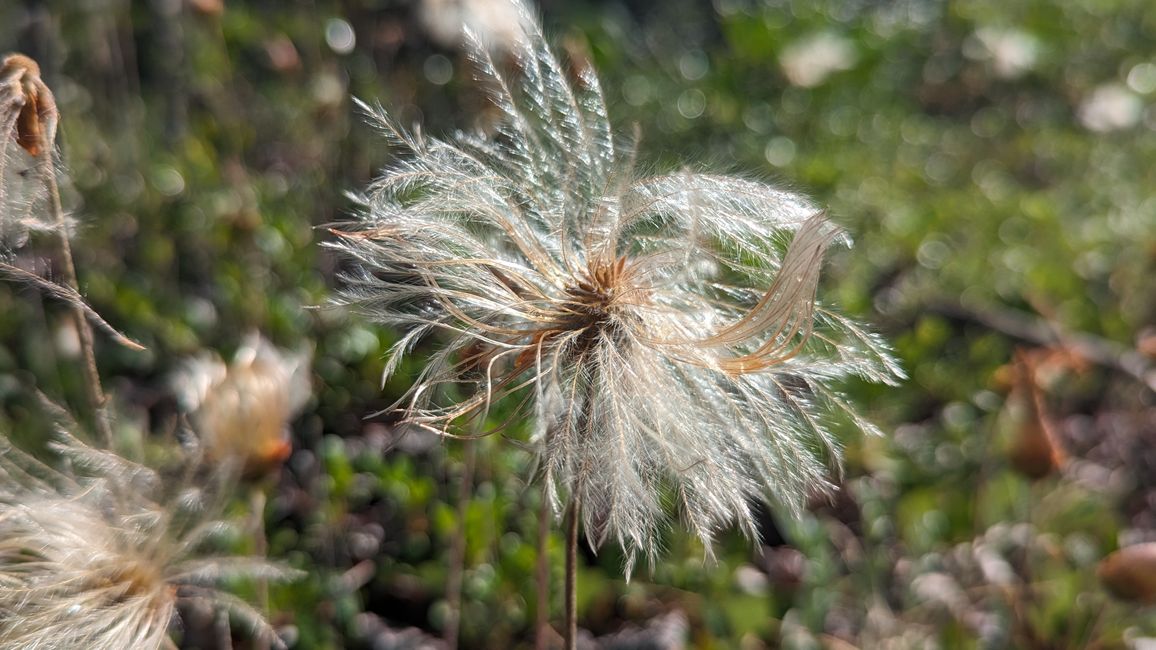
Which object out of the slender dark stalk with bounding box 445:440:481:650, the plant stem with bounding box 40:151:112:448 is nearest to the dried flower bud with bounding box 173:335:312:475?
the plant stem with bounding box 40:151:112:448

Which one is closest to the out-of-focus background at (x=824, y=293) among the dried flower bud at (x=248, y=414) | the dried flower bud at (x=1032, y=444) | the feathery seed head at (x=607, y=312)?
the dried flower bud at (x=1032, y=444)

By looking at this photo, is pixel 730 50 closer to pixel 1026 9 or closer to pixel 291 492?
pixel 1026 9

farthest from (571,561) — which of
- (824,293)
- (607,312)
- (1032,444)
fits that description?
(1032,444)

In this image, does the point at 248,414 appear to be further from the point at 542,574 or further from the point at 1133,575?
the point at 1133,575

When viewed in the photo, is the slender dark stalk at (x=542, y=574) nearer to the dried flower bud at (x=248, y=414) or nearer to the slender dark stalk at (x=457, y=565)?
the slender dark stalk at (x=457, y=565)

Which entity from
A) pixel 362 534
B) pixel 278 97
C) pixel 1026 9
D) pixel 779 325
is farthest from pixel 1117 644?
pixel 1026 9
